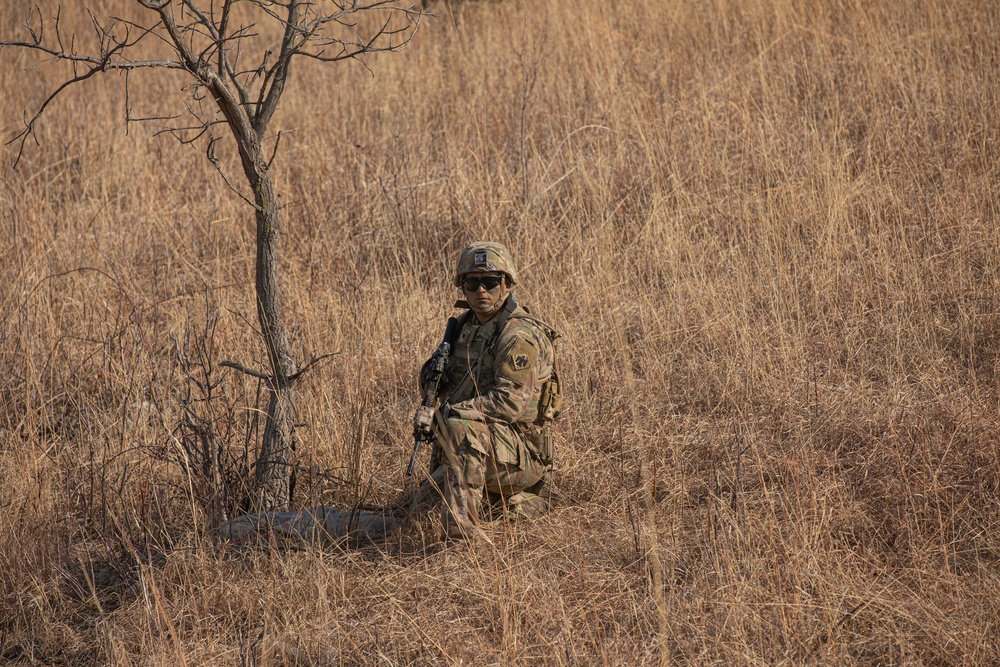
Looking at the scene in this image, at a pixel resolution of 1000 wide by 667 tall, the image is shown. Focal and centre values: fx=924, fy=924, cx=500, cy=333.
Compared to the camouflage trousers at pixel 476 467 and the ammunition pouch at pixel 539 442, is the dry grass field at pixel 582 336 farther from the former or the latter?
the ammunition pouch at pixel 539 442

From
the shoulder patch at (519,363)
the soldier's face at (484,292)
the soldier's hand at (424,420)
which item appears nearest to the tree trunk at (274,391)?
the soldier's hand at (424,420)

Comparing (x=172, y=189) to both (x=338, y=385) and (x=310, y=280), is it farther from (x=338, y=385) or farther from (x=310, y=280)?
(x=338, y=385)

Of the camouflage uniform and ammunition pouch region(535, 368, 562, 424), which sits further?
ammunition pouch region(535, 368, 562, 424)

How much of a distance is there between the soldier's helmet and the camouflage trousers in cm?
59

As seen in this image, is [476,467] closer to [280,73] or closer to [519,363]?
[519,363]

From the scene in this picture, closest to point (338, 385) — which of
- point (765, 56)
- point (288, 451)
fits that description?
point (288, 451)

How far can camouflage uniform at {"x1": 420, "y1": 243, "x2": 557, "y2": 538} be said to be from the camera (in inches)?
137

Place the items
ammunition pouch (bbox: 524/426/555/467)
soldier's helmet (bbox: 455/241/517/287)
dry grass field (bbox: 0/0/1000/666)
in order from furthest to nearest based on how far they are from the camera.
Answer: ammunition pouch (bbox: 524/426/555/467) < soldier's helmet (bbox: 455/241/517/287) < dry grass field (bbox: 0/0/1000/666)

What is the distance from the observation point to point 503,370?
3.52 metres

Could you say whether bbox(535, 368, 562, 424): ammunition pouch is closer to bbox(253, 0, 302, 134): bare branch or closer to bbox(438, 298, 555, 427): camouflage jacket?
bbox(438, 298, 555, 427): camouflage jacket

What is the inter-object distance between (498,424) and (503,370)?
220mm

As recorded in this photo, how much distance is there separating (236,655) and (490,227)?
135 inches

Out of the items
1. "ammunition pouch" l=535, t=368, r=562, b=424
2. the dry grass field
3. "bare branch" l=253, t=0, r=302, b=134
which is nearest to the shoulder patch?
"ammunition pouch" l=535, t=368, r=562, b=424

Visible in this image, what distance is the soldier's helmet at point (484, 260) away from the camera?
3.58 metres
